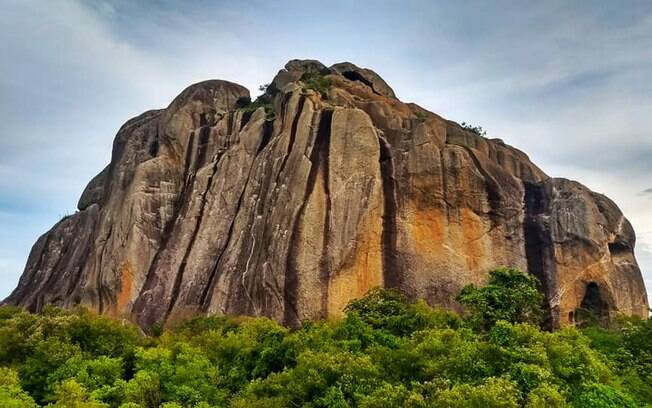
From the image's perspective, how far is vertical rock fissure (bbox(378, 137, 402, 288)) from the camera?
28359mm

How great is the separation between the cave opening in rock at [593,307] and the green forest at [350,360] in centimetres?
188

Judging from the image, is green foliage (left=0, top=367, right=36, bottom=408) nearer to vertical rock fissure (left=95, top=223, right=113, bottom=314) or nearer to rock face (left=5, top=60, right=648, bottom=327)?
rock face (left=5, top=60, right=648, bottom=327)

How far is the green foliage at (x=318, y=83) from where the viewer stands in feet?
113

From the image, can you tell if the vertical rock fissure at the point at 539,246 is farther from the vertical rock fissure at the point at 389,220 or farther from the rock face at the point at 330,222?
the vertical rock fissure at the point at 389,220

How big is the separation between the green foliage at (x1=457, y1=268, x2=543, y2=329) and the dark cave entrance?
5.75 meters

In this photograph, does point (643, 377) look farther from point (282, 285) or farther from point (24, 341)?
point (24, 341)

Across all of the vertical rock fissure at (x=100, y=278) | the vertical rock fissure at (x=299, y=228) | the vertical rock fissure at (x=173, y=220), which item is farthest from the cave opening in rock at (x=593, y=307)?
the vertical rock fissure at (x=100, y=278)

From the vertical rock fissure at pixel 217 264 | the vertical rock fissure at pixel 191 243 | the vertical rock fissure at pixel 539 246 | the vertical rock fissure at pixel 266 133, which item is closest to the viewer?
the vertical rock fissure at pixel 217 264

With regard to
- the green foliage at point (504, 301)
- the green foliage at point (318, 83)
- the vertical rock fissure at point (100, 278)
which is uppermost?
the green foliage at point (318, 83)

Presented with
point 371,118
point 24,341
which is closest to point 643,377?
point 371,118

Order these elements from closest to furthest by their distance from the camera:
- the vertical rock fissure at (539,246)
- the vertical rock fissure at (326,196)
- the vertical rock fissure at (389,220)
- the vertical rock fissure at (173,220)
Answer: the vertical rock fissure at (326,196) < the vertical rock fissure at (389,220) < the vertical rock fissure at (539,246) < the vertical rock fissure at (173,220)

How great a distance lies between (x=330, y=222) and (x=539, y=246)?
11.1 m

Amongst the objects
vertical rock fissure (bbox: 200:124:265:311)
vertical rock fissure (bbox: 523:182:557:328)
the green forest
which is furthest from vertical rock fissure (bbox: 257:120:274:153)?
vertical rock fissure (bbox: 523:182:557:328)

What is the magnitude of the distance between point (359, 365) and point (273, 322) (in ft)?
30.4
